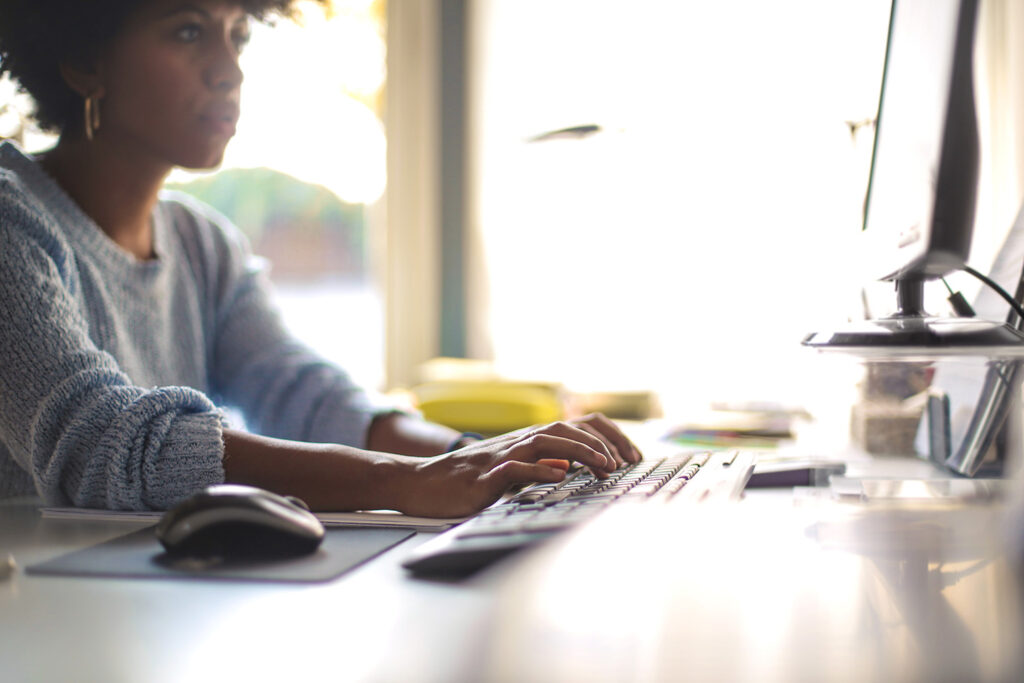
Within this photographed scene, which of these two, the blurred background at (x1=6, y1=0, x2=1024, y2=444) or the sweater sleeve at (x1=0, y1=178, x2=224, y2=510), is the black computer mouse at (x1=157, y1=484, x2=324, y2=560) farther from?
the blurred background at (x1=6, y1=0, x2=1024, y2=444)

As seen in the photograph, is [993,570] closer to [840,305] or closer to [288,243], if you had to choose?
[840,305]

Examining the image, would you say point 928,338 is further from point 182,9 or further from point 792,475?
point 182,9

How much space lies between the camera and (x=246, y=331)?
4.57 ft

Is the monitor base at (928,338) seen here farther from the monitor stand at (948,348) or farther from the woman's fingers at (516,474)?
the woman's fingers at (516,474)

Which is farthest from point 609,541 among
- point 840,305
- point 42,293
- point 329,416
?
point 840,305

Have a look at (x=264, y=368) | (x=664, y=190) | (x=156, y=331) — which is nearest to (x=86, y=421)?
(x=156, y=331)

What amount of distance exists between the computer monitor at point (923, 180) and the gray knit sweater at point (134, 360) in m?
0.62

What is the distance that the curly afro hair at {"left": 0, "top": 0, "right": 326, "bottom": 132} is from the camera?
1.19 metres

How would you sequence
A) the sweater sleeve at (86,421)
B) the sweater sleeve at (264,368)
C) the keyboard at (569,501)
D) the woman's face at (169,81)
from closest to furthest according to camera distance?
the keyboard at (569,501) < the sweater sleeve at (86,421) < the woman's face at (169,81) < the sweater sleeve at (264,368)

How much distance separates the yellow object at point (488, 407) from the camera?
1779mm

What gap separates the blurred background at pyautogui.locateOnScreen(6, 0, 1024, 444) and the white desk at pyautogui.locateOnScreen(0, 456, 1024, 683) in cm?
148

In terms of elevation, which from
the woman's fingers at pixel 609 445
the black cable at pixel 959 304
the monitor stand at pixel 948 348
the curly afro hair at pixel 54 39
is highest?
the curly afro hair at pixel 54 39

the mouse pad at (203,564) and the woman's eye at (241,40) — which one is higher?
the woman's eye at (241,40)

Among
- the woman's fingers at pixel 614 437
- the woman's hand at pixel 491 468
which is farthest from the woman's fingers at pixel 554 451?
the woman's fingers at pixel 614 437
